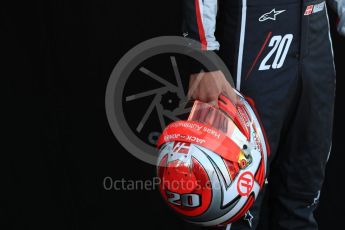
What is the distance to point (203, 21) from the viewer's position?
4.19 feet

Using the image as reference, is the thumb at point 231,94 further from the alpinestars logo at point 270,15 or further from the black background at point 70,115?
the black background at point 70,115

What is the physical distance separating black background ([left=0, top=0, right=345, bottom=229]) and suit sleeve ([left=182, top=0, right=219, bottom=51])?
15.7 inches

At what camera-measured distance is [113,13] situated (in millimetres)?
1650

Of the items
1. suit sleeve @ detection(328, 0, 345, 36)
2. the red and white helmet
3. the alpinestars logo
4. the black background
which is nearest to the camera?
the red and white helmet

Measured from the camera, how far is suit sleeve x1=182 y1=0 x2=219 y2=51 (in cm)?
128

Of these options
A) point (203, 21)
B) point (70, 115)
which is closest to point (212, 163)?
point (203, 21)

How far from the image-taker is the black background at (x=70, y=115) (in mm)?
1624

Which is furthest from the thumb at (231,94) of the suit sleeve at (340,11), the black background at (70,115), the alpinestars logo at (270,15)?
the black background at (70,115)

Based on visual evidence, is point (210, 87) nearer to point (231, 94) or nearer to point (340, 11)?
point (231, 94)

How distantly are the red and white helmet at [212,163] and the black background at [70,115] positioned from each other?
470 mm

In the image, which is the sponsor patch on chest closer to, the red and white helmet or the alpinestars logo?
the alpinestars logo

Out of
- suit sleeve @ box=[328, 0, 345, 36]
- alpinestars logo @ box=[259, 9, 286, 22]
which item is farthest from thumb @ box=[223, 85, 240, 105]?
suit sleeve @ box=[328, 0, 345, 36]

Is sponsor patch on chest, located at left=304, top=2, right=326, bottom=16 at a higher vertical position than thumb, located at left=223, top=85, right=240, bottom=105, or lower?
higher

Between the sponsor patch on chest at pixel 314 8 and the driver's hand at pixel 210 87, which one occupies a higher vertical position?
the sponsor patch on chest at pixel 314 8
